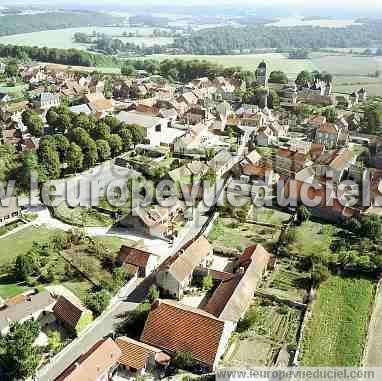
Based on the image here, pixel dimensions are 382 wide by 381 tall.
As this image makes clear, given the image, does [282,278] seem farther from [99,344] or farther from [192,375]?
[99,344]

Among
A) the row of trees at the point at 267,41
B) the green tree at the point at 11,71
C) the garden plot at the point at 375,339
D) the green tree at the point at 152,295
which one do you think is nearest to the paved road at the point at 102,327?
the green tree at the point at 152,295

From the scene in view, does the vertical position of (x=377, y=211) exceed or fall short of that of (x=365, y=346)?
it exceeds it

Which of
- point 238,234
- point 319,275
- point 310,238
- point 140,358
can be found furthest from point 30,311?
point 310,238

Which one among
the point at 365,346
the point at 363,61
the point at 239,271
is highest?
the point at 363,61

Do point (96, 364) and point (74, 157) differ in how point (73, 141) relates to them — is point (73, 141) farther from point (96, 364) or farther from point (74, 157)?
point (96, 364)

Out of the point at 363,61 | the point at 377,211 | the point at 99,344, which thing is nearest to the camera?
the point at 99,344

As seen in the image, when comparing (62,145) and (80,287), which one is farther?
(62,145)

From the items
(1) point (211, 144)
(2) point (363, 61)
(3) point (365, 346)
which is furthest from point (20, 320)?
(2) point (363, 61)
